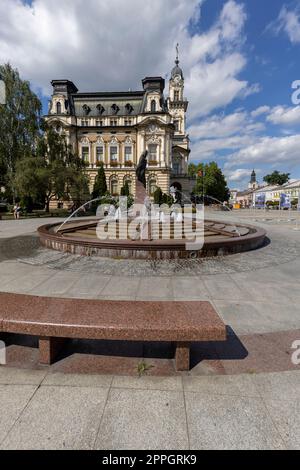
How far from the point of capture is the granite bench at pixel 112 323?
107 inches

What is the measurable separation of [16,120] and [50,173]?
332 inches

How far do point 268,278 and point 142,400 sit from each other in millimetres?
5132

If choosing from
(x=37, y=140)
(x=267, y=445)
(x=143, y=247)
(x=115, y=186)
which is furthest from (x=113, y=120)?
(x=267, y=445)

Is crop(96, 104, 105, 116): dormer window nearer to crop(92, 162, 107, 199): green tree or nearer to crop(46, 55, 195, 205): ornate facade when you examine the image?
crop(46, 55, 195, 205): ornate facade

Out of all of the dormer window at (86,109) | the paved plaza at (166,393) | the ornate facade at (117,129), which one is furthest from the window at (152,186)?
the paved plaza at (166,393)

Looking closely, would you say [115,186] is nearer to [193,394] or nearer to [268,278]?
[268,278]

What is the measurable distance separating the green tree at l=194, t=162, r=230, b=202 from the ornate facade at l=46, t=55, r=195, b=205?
23.6 m

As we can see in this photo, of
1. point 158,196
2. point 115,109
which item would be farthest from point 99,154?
point 158,196

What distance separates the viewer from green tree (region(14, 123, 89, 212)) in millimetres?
23208

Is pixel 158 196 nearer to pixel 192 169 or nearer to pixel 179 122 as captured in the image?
pixel 179 122

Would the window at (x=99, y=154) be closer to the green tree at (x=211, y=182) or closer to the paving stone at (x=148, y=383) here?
the green tree at (x=211, y=182)

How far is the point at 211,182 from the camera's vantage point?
228 feet

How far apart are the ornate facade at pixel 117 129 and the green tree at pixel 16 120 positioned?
63.4ft

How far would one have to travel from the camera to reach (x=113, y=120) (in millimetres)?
47938
